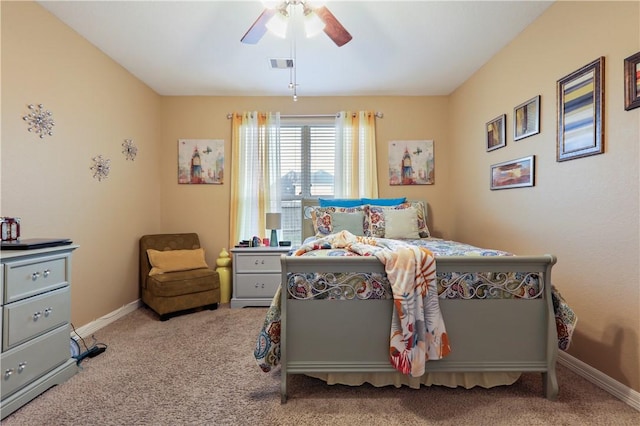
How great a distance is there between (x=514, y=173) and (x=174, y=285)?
133 inches

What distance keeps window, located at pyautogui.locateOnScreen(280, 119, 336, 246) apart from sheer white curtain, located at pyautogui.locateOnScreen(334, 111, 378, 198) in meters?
0.14

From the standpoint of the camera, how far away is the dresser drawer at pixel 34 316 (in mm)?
1576

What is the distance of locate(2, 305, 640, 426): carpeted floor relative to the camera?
154cm

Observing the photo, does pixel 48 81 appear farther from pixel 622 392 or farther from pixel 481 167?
pixel 622 392

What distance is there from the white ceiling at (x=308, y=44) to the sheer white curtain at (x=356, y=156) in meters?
0.37

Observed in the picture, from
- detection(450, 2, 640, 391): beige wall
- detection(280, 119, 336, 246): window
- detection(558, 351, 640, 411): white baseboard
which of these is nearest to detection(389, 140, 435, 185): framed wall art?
detection(280, 119, 336, 246): window

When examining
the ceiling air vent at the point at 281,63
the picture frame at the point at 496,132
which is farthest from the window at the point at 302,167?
the picture frame at the point at 496,132

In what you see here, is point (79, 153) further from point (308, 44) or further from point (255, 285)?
point (308, 44)

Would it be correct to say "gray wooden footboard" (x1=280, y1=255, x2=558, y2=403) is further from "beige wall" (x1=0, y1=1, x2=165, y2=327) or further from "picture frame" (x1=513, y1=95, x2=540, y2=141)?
"beige wall" (x1=0, y1=1, x2=165, y2=327)

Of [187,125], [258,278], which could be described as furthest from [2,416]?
[187,125]

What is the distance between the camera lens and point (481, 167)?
3.21m

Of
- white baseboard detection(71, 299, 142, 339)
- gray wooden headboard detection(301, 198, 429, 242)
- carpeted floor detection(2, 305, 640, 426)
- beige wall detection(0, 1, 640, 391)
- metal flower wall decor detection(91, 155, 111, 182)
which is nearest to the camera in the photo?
carpeted floor detection(2, 305, 640, 426)

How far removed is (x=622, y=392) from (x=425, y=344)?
121 centimetres

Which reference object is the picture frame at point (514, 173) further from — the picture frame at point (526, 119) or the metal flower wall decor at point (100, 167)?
the metal flower wall decor at point (100, 167)
